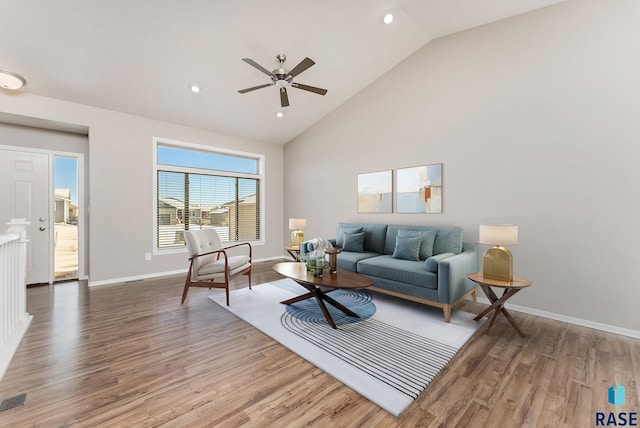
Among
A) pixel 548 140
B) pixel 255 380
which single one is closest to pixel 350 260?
pixel 255 380

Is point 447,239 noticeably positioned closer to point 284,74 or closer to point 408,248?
point 408,248

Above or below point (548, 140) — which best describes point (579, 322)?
below

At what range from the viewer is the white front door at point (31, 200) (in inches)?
164

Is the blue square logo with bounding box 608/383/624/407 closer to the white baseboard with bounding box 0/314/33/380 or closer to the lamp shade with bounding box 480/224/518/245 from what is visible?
the lamp shade with bounding box 480/224/518/245

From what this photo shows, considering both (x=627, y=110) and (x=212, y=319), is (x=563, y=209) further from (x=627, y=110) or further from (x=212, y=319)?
(x=212, y=319)

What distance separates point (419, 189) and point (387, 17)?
7.60 ft

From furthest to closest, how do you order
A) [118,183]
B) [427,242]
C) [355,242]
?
[118,183]
[355,242]
[427,242]

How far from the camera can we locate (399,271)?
3.22m

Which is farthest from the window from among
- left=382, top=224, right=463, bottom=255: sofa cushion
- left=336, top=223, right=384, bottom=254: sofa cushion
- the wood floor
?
left=382, top=224, right=463, bottom=255: sofa cushion

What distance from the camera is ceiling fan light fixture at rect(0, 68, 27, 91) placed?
10.8 ft

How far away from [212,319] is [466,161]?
375cm

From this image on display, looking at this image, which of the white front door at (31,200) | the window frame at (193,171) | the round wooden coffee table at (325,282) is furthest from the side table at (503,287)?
the white front door at (31,200)

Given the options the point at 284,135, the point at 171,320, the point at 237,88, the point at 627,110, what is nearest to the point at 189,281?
the point at 171,320

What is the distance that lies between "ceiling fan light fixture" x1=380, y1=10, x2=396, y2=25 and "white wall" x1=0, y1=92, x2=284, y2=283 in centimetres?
391
